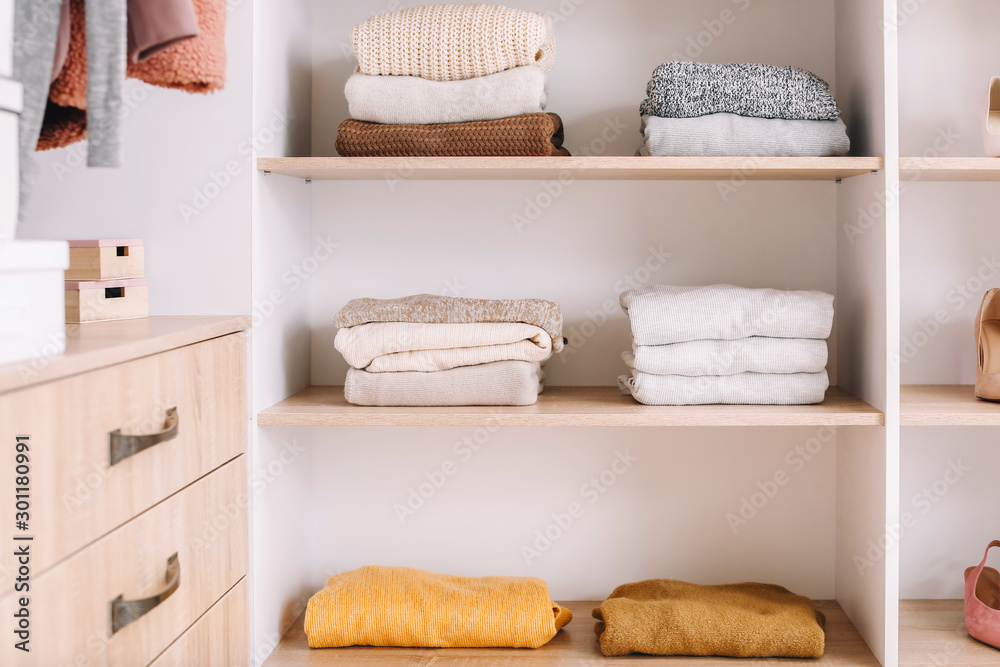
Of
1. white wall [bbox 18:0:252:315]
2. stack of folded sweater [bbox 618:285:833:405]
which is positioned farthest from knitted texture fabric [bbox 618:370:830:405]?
white wall [bbox 18:0:252:315]

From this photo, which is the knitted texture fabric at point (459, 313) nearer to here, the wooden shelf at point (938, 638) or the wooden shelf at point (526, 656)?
the wooden shelf at point (526, 656)

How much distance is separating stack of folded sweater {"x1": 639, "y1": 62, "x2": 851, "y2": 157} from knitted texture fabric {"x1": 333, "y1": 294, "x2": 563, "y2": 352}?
1.14 ft

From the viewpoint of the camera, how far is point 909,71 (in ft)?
5.09

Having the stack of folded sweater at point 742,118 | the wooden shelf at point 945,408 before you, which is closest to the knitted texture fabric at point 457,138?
the stack of folded sweater at point 742,118

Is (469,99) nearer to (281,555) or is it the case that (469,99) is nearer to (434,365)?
(434,365)

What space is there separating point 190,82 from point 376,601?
913 mm

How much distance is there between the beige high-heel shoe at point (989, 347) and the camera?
1.37 metres

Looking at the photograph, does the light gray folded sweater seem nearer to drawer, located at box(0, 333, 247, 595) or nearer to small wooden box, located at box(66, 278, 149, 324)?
drawer, located at box(0, 333, 247, 595)

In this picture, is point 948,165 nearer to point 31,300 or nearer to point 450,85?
point 450,85

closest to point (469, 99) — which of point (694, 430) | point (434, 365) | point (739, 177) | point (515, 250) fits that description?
point (515, 250)

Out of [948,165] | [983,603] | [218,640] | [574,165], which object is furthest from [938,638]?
[218,640]

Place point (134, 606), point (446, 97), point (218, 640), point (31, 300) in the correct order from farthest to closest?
1. point (446, 97)
2. point (218, 640)
3. point (134, 606)
4. point (31, 300)

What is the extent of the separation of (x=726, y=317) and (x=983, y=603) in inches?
28.3

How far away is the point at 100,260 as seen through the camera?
116 cm
